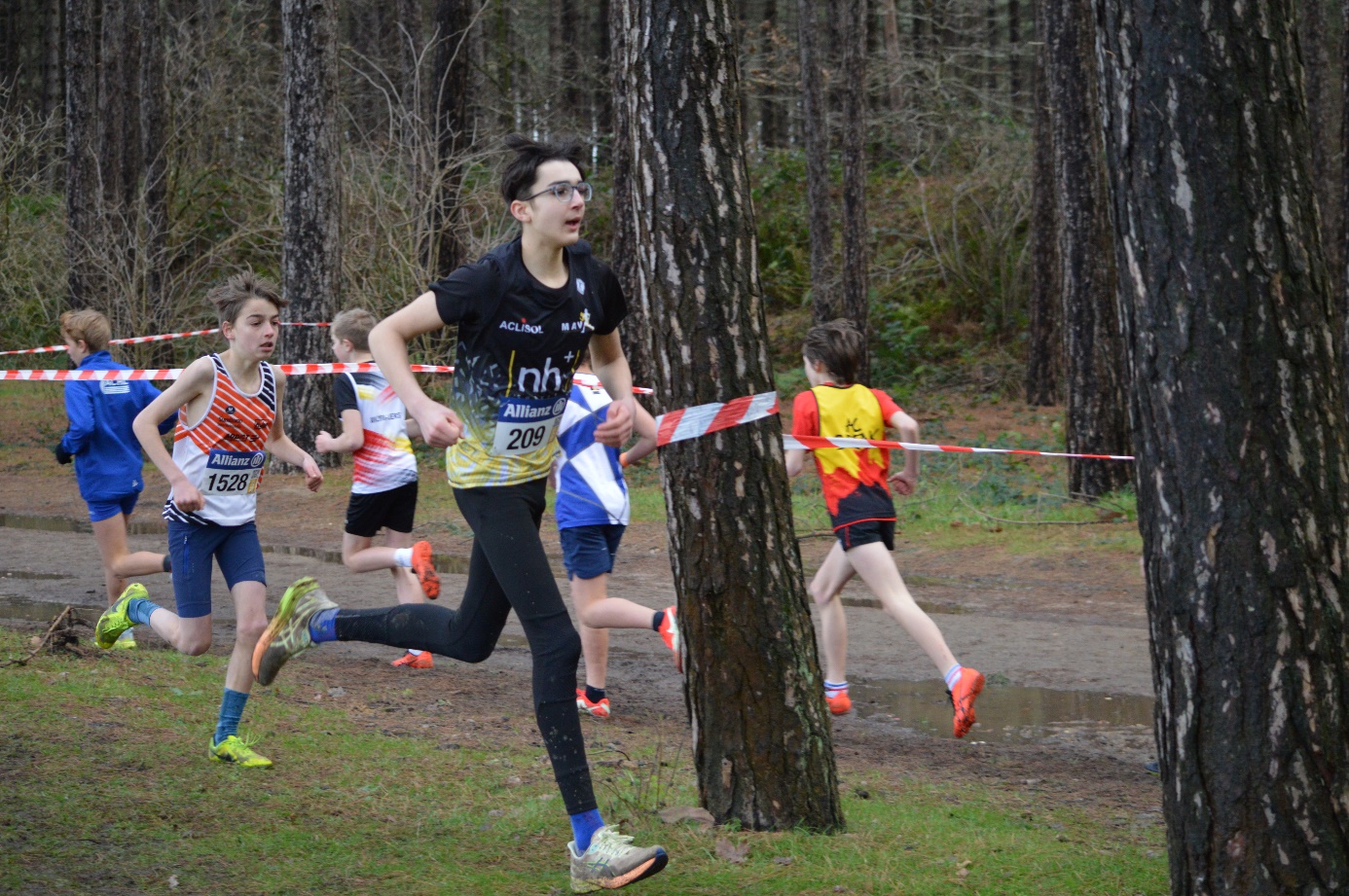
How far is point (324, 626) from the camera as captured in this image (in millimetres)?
5219

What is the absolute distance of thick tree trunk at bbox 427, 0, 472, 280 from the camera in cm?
1892

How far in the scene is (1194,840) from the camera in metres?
3.42

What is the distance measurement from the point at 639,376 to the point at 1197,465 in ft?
50.8

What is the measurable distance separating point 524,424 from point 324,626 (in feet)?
4.89

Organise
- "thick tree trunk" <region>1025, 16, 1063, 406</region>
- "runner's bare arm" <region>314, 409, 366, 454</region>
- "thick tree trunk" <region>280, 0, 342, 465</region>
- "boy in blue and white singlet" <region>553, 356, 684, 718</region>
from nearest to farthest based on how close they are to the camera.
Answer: "boy in blue and white singlet" <region>553, 356, 684, 718</region> < "runner's bare arm" <region>314, 409, 366, 454</region> < "thick tree trunk" <region>280, 0, 342, 465</region> < "thick tree trunk" <region>1025, 16, 1063, 406</region>

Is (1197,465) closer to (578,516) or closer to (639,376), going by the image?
(578,516)

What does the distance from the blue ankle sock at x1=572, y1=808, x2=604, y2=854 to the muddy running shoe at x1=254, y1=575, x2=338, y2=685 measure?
1.68 metres

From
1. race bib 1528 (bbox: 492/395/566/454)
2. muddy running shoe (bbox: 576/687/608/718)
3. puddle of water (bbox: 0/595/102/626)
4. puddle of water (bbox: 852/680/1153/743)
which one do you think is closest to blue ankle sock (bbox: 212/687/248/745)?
muddy running shoe (bbox: 576/687/608/718)

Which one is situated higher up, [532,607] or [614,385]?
[614,385]

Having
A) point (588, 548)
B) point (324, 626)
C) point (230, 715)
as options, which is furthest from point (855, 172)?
point (324, 626)

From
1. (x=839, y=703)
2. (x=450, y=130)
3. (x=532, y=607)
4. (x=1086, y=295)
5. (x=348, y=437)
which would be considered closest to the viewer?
(x=532, y=607)

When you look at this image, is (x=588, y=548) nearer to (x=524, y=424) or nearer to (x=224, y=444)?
(x=224, y=444)

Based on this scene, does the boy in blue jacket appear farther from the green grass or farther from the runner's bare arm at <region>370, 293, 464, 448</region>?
the runner's bare arm at <region>370, 293, 464, 448</region>

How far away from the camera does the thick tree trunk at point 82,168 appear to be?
20.8m
